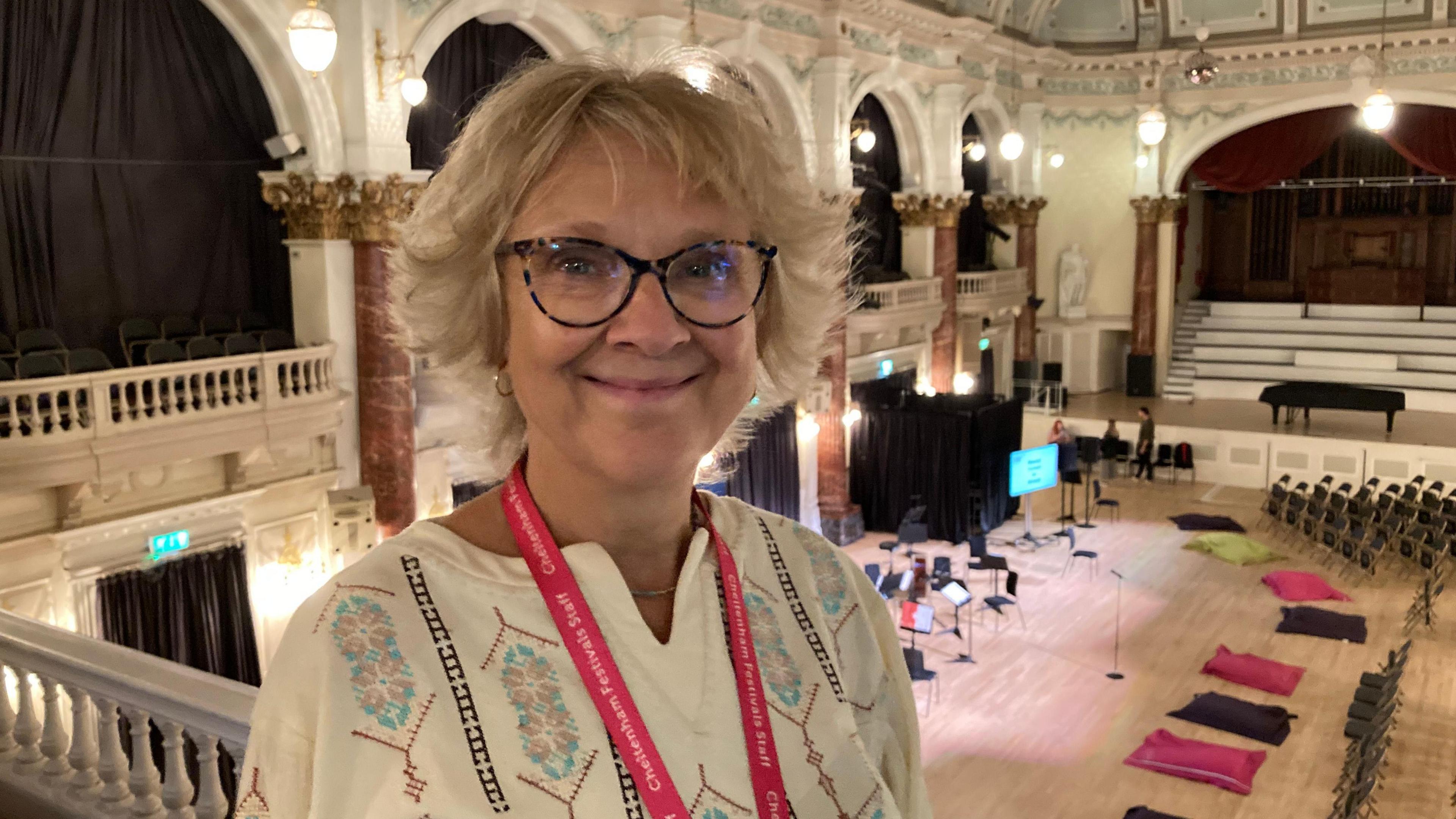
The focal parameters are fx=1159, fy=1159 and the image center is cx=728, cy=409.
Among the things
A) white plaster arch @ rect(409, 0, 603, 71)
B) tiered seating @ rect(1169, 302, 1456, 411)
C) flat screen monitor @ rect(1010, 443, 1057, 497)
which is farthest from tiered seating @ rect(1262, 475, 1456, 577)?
white plaster arch @ rect(409, 0, 603, 71)

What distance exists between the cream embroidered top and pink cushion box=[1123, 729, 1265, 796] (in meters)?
9.12

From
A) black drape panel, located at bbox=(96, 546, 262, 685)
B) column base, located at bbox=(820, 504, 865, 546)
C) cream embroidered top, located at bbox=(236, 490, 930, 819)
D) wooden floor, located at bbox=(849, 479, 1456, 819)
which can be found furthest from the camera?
column base, located at bbox=(820, 504, 865, 546)

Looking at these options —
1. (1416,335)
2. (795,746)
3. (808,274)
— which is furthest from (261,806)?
(1416,335)

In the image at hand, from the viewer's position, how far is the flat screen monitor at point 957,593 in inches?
476

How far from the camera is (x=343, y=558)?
10.2m

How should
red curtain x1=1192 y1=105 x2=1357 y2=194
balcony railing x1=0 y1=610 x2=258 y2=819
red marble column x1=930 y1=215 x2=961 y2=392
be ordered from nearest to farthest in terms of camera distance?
1. balcony railing x1=0 y1=610 x2=258 y2=819
2. red marble column x1=930 y1=215 x2=961 y2=392
3. red curtain x1=1192 y1=105 x2=1357 y2=194

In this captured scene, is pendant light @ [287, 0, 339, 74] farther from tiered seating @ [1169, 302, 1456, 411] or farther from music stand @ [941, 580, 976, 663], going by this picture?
tiered seating @ [1169, 302, 1456, 411]

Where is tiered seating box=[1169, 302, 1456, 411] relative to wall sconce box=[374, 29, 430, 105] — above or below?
below

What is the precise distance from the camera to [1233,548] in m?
16.1

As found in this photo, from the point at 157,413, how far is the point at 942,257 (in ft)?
43.9

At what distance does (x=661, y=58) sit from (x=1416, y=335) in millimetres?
24931

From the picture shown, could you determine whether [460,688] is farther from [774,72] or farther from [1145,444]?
[1145,444]

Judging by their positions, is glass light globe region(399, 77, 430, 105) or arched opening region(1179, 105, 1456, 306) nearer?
glass light globe region(399, 77, 430, 105)

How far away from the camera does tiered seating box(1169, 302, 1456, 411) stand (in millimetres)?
21516
